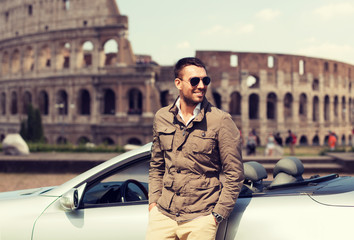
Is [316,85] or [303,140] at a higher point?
[316,85]

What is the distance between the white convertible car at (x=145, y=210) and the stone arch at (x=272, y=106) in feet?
96.7

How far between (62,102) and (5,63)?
879cm

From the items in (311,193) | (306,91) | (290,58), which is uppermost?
(290,58)

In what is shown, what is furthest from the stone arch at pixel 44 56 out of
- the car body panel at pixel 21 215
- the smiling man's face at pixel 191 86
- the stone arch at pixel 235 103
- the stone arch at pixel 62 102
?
the smiling man's face at pixel 191 86

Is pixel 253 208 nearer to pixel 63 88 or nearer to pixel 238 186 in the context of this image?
pixel 238 186

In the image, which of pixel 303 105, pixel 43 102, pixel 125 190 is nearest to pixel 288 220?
pixel 125 190

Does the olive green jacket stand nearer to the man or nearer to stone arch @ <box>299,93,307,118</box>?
the man

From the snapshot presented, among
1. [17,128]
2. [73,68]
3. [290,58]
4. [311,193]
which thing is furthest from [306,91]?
[311,193]

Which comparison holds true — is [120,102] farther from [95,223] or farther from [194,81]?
[194,81]

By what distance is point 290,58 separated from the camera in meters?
31.5

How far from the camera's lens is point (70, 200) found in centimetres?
254

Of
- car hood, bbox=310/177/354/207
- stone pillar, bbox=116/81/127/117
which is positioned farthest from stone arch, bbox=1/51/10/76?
car hood, bbox=310/177/354/207

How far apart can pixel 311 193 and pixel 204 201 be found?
0.75 metres

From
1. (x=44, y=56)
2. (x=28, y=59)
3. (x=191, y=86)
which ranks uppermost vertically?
(x=44, y=56)
